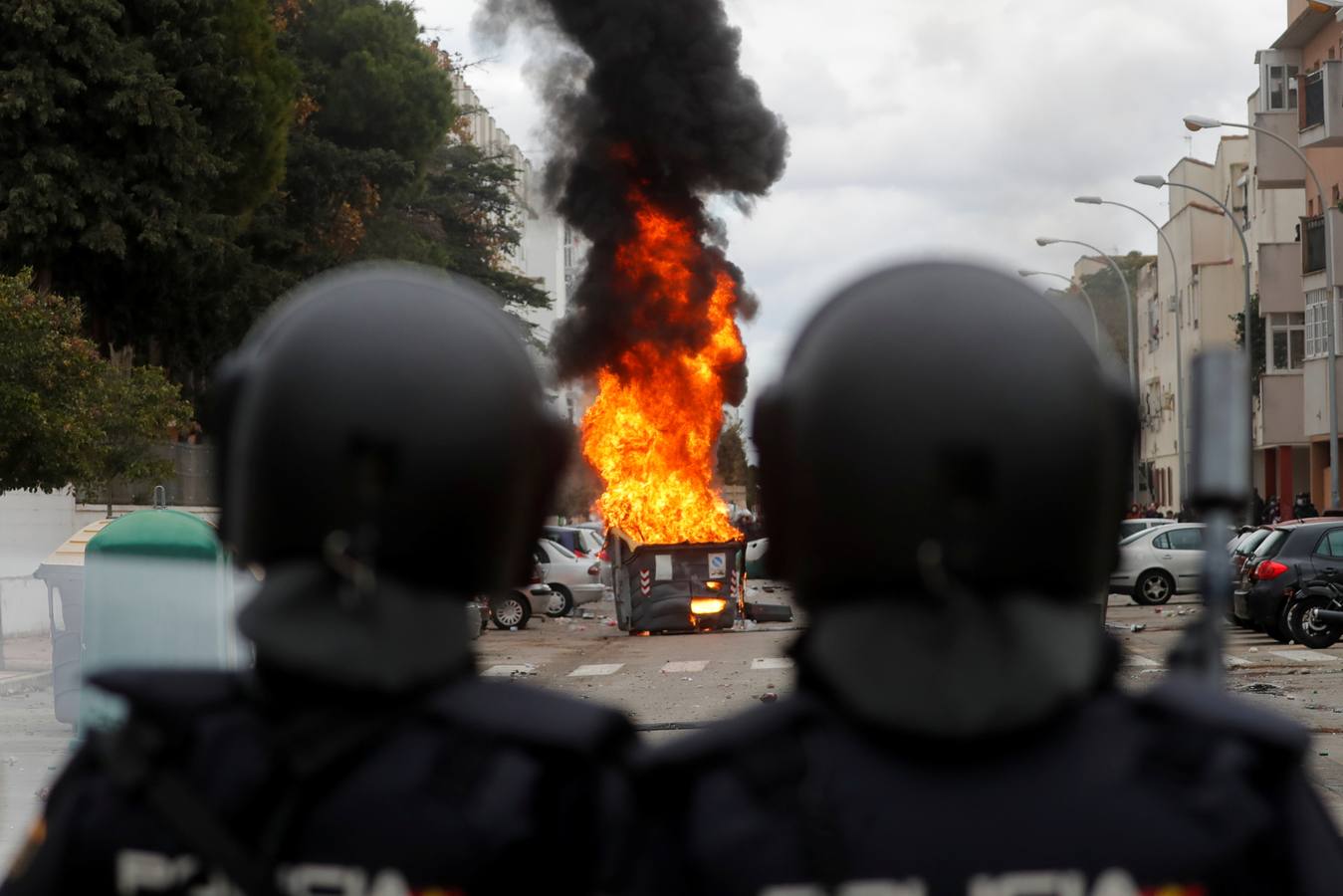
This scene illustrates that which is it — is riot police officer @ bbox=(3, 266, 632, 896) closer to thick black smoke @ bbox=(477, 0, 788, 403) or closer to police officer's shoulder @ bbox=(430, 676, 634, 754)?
police officer's shoulder @ bbox=(430, 676, 634, 754)

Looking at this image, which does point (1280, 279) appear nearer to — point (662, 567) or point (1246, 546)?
point (1246, 546)

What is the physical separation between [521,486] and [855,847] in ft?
1.79

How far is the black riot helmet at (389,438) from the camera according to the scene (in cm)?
190

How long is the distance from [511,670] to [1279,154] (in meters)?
30.3

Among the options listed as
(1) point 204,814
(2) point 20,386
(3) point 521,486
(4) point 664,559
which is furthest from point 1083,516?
(4) point 664,559

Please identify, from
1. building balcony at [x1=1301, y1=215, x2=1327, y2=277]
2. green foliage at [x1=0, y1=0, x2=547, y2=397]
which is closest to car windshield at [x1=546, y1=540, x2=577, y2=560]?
green foliage at [x1=0, y1=0, x2=547, y2=397]

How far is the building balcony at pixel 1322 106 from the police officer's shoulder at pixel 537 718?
4121 cm

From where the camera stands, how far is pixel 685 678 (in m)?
19.6

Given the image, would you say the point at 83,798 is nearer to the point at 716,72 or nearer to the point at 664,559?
the point at 664,559

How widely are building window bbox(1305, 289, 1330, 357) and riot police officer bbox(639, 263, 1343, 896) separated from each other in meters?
44.5

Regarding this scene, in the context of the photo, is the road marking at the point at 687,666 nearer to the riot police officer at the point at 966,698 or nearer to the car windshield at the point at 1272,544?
the car windshield at the point at 1272,544

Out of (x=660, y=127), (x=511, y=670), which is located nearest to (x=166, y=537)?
(x=511, y=670)

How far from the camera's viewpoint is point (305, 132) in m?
42.7

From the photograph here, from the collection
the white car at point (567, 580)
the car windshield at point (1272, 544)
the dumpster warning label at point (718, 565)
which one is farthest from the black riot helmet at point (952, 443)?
the white car at point (567, 580)
